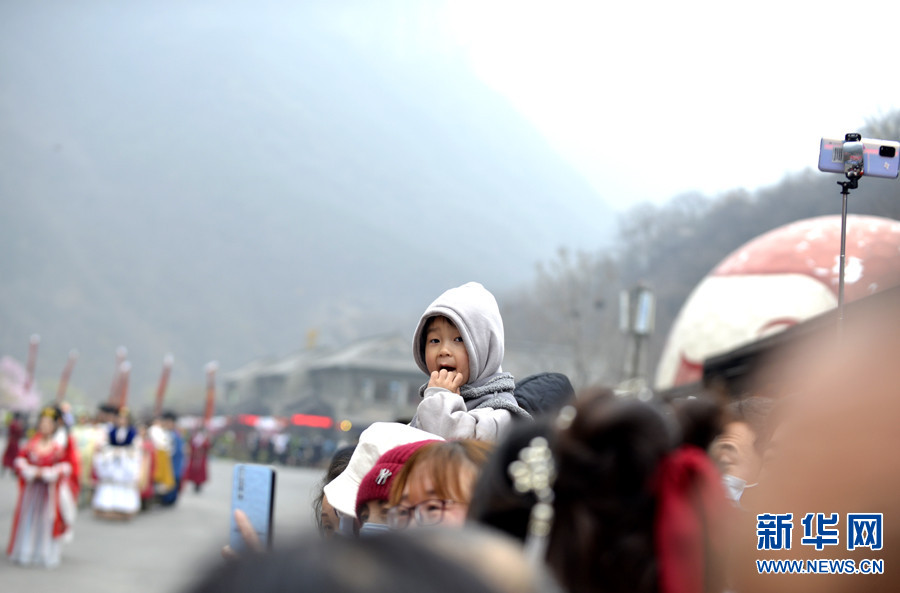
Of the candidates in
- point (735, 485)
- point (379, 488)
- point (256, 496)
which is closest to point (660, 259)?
point (735, 485)

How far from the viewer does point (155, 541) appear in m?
14.9

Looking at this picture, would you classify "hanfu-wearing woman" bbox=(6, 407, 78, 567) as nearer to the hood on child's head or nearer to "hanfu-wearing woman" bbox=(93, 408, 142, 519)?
"hanfu-wearing woman" bbox=(93, 408, 142, 519)

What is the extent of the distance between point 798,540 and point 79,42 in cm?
19947

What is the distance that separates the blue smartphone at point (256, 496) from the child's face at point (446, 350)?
85 centimetres

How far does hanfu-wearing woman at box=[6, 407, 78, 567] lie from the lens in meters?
12.4

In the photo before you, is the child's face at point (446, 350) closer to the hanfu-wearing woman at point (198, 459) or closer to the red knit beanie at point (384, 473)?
the red knit beanie at point (384, 473)

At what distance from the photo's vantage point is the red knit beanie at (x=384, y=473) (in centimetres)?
199

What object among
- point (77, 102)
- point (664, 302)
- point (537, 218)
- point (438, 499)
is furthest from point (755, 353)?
point (77, 102)

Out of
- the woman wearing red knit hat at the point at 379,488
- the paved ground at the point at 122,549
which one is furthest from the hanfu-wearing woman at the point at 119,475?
the woman wearing red knit hat at the point at 379,488

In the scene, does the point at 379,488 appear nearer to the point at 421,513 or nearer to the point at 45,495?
the point at 421,513

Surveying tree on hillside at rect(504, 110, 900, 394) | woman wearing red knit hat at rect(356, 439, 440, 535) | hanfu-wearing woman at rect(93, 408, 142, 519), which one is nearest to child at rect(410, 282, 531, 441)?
woman wearing red knit hat at rect(356, 439, 440, 535)

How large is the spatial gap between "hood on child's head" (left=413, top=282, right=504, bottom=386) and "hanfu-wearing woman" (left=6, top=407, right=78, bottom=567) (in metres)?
11.2

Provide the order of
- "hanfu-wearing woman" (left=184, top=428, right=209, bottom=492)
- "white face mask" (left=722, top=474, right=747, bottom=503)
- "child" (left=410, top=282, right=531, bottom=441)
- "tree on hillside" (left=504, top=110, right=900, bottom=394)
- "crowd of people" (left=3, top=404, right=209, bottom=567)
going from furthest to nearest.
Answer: "tree on hillside" (left=504, top=110, right=900, bottom=394) → "hanfu-wearing woman" (left=184, top=428, right=209, bottom=492) → "crowd of people" (left=3, top=404, right=209, bottom=567) → "child" (left=410, top=282, right=531, bottom=441) → "white face mask" (left=722, top=474, right=747, bottom=503)

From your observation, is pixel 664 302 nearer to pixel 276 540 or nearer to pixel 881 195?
pixel 881 195
